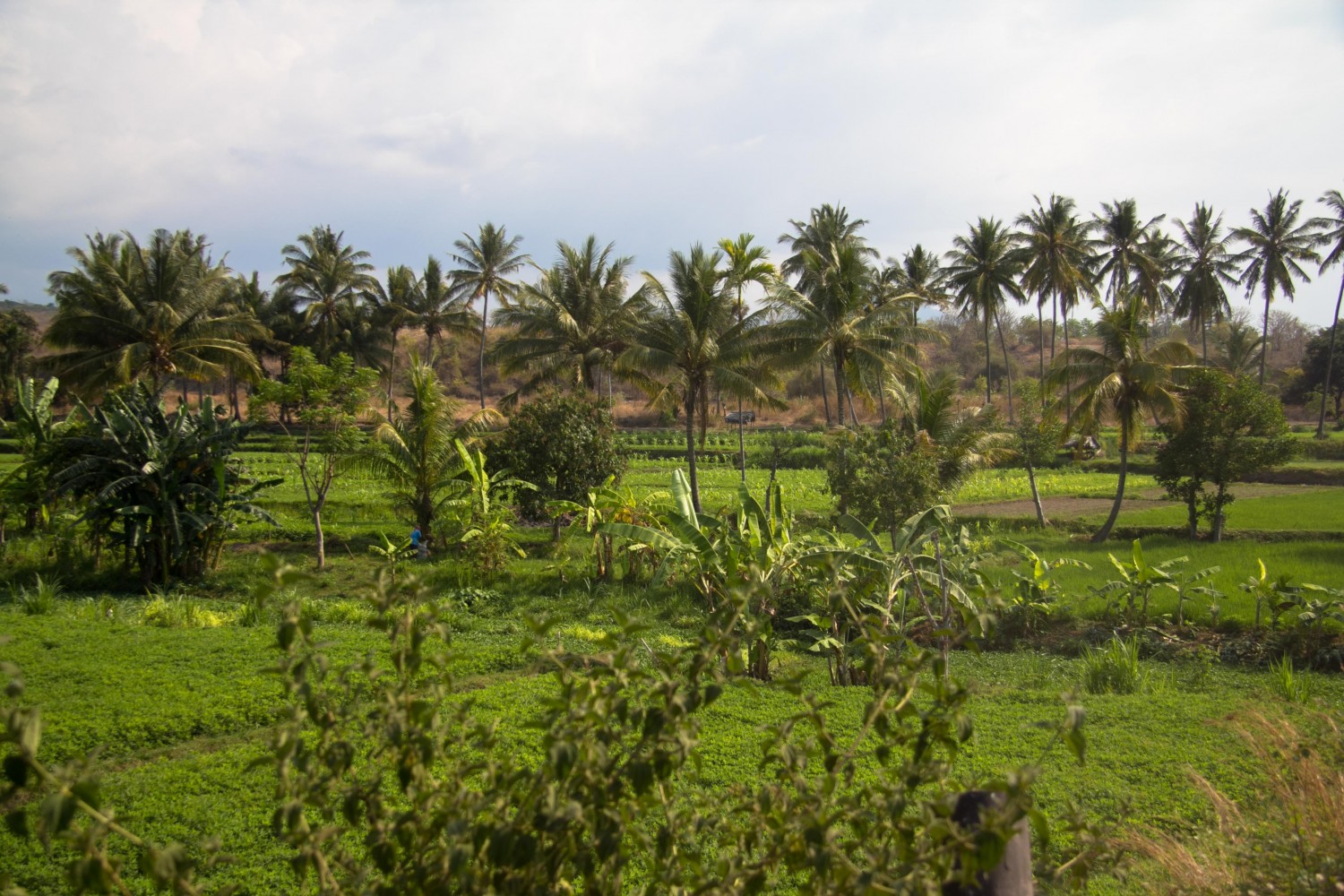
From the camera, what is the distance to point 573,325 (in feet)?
93.5

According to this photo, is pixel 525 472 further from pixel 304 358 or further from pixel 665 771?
pixel 665 771

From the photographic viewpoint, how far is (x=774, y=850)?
2.05m

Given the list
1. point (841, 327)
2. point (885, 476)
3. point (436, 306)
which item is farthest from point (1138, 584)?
point (436, 306)

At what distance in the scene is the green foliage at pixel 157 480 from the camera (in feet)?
39.5

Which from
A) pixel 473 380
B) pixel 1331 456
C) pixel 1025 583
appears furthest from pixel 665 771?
pixel 473 380

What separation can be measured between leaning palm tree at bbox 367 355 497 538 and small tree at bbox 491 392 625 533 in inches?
59.2

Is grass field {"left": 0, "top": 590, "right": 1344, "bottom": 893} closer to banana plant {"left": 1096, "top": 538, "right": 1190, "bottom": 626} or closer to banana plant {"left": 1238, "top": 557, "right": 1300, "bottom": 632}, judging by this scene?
banana plant {"left": 1238, "top": 557, "right": 1300, "bottom": 632}

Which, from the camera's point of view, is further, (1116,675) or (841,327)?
(841,327)

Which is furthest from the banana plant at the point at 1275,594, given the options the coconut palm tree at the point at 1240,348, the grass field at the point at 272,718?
the coconut palm tree at the point at 1240,348

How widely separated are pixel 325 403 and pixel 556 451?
4.46 meters

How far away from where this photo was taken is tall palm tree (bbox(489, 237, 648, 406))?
2880 centimetres

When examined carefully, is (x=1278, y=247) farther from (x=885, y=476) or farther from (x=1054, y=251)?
(x=885, y=476)

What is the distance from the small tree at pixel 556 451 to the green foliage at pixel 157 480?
538 centimetres

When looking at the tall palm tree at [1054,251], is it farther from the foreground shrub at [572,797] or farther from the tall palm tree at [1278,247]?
the foreground shrub at [572,797]
